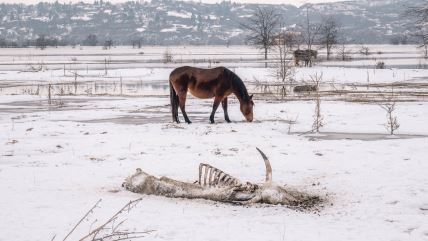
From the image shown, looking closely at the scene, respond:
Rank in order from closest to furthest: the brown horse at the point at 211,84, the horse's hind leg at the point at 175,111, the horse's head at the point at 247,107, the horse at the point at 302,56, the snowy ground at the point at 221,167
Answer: the snowy ground at the point at 221,167
the brown horse at the point at 211,84
the horse's head at the point at 247,107
the horse's hind leg at the point at 175,111
the horse at the point at 302,56

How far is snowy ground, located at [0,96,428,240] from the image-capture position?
19.0 ft

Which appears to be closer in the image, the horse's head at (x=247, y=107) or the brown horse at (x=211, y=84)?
the brown horse at (x=211, y=84)

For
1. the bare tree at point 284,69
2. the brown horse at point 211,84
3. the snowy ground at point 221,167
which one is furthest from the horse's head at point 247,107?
the bare tree at point 284,69

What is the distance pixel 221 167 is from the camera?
891 centimetres

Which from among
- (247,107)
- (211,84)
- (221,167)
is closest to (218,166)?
(221,167)

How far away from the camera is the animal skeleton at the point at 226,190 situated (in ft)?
21.6

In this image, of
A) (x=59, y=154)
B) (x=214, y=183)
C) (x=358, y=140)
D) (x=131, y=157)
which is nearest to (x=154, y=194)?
(x=214, y=183)

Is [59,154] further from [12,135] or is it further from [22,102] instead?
[22,102]

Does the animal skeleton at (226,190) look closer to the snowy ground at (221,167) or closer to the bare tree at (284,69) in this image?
the snowy ground at (221,167)

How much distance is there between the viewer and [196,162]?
9.32 metres

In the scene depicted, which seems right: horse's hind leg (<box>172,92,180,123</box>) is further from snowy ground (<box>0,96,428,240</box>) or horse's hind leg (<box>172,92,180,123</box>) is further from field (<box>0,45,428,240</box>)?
snowy ground (<box>0,96,428,240</box>)

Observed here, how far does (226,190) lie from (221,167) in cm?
229

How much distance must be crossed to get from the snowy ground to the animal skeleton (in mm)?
140

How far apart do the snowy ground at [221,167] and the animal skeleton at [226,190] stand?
14 cm
